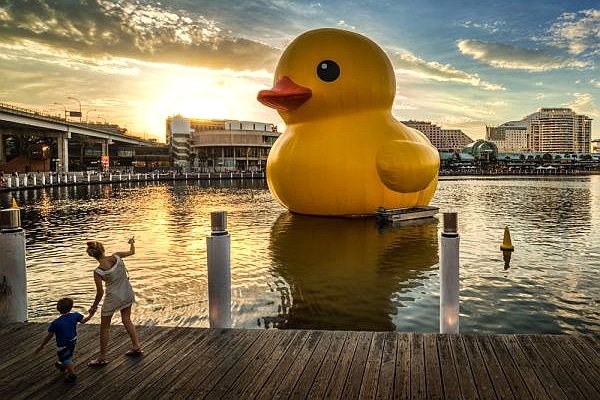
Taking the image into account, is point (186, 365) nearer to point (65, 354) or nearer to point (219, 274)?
point (65, 354)

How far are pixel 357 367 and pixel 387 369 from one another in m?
0.28

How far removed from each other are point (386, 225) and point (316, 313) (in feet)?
31.8

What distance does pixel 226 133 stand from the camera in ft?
400

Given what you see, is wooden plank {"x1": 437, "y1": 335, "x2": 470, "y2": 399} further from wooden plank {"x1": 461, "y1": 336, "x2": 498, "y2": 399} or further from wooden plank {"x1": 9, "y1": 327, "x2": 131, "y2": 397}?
wooden plank {"x1": 9, "y1": 327, "x2": 131, "y2": 397}

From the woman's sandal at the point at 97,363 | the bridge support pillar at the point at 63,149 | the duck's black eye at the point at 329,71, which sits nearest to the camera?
the woman's sandal at the point at 97,363

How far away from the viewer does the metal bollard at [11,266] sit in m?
5.83

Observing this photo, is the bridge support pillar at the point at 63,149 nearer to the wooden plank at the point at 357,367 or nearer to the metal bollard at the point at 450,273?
the wooden plank at the point at 357,367

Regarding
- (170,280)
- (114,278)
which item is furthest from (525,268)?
(114,278)

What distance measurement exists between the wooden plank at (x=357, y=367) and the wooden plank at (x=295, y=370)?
1.47 ft

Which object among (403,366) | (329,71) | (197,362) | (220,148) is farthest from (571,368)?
(220,148)

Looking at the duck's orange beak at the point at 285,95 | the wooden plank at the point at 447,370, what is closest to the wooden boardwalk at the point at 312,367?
the wooden plank at the point at 447,370

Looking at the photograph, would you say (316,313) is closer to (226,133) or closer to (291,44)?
(291,44)

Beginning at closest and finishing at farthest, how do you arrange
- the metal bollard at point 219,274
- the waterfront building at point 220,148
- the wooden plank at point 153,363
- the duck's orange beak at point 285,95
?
the wooden plank at point 153,363
the metal bollard at point 219,274
the duck's orange beak at point 285,95
the waterfront building at point 220,148

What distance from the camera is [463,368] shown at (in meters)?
4.48
